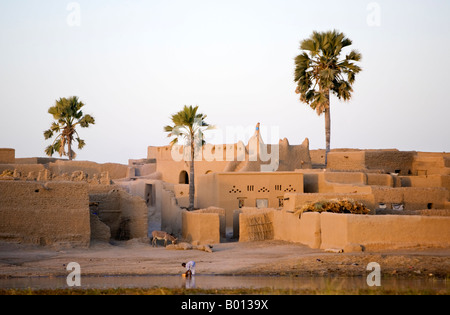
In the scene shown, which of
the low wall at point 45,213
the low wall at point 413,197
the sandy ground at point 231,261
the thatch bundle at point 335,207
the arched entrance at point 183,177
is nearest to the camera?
the sandy ground at point 231,261

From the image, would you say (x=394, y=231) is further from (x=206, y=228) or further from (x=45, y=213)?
(x=45, y=213)

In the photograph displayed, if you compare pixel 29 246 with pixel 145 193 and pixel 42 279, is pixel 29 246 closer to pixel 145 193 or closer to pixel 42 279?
pixel 42 279

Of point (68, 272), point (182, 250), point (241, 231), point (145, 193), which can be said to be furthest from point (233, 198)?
point (68, 272)

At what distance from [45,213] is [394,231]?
446 inches

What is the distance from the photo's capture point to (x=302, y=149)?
3944cm

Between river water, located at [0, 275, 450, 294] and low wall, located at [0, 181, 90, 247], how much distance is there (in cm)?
535

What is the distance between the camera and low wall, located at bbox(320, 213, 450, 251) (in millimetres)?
20562

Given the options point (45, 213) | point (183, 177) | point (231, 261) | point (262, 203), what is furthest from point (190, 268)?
point (183, 177)

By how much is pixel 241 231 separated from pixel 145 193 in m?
16.5

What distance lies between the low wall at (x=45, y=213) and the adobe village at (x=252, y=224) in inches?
1.3

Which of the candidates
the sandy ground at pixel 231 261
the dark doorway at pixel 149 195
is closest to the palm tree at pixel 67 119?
the dark doorway at pixel 149 195

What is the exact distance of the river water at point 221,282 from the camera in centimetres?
1582

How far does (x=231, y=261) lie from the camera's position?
807 inches

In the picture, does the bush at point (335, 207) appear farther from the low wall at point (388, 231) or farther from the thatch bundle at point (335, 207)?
the low wall at point (388, 231)
